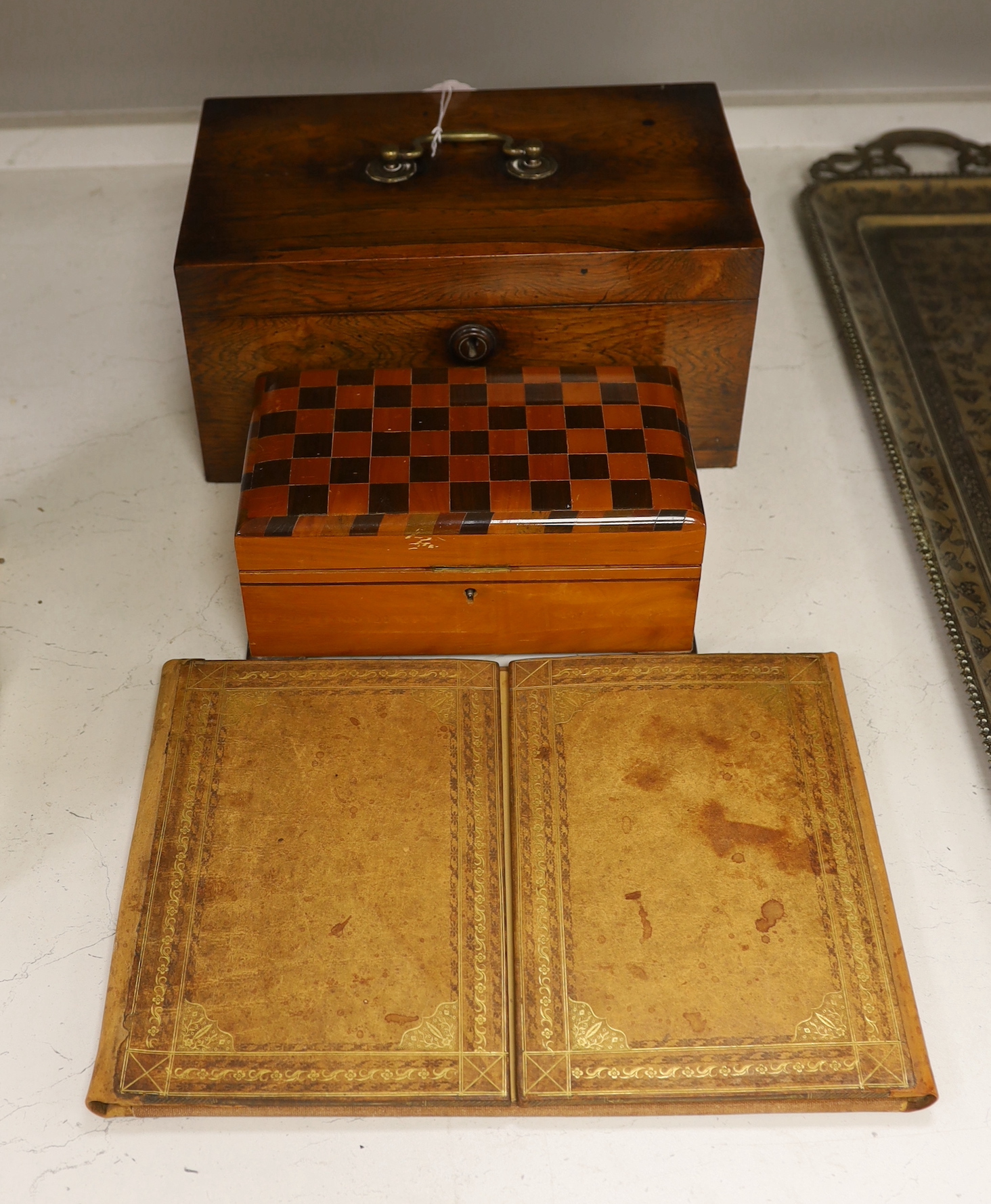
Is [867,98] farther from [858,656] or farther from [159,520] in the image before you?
[159,520]

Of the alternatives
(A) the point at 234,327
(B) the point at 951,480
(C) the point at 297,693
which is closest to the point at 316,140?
(A) the point at 234,327

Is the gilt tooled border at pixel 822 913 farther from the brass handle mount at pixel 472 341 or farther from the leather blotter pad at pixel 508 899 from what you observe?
the brass handle mount at pixel 472 341

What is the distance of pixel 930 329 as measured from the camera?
1.99 meters

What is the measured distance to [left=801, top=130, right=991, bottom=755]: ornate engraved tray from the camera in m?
1.69

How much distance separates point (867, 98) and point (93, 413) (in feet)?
5.19

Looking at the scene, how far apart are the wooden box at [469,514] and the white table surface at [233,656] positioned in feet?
0.54

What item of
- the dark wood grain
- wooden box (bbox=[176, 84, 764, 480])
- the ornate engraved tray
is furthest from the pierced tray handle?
the dark wood grain

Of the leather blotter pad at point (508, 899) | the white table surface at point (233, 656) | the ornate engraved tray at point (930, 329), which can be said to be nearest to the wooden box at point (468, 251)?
the white table surface at point (233, 656)

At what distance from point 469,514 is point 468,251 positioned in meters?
0.36

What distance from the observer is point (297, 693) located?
1.58m

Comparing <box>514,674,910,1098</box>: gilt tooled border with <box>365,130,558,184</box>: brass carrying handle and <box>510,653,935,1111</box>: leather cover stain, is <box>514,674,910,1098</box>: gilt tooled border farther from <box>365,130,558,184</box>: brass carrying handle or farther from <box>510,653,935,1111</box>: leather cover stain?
<box>365,130,558,184</box>: brass carrying handle

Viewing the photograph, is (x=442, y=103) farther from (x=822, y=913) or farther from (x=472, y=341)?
(x=822, y=913)

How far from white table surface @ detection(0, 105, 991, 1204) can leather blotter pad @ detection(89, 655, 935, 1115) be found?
1.7 inches

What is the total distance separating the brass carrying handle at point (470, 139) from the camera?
1.72 m
